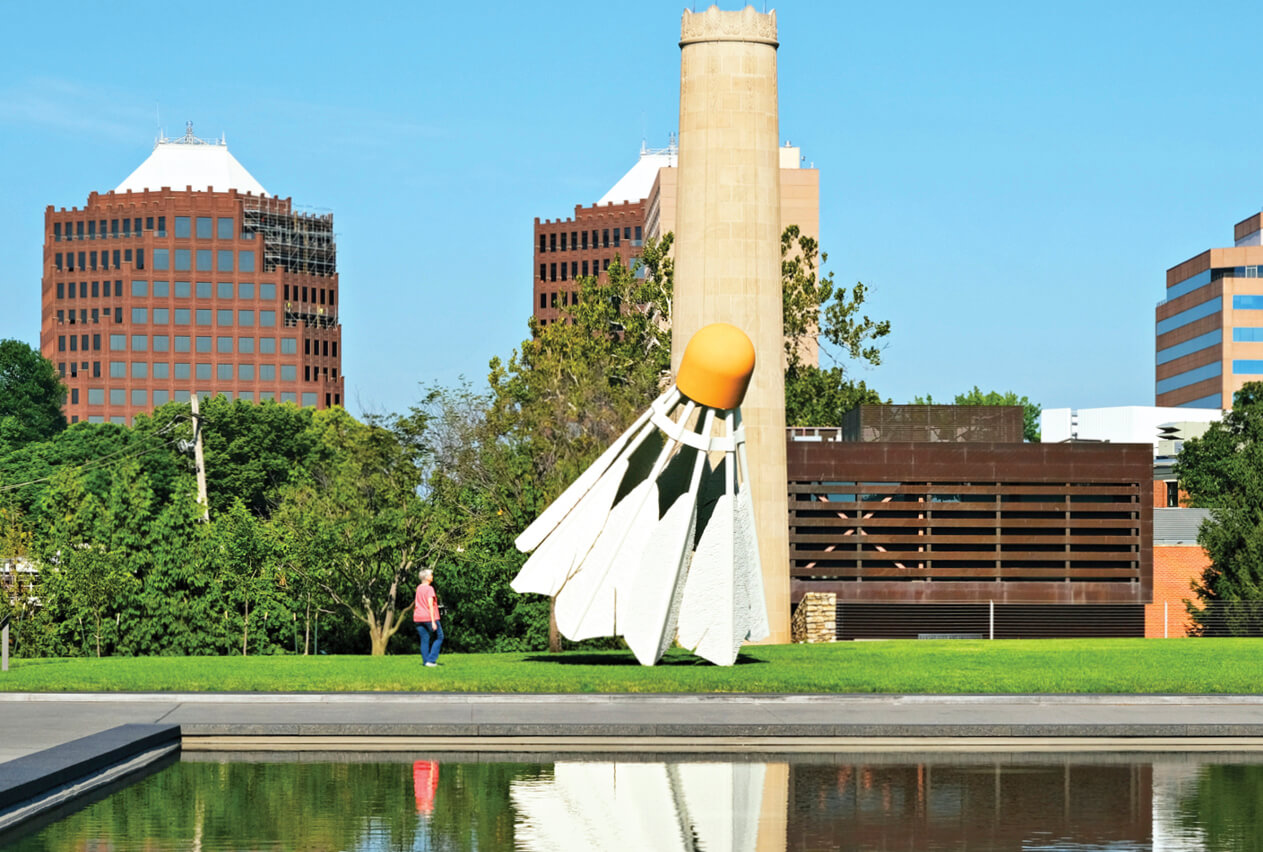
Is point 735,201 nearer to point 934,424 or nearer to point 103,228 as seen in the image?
point 934,424

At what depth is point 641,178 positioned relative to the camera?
19200cm

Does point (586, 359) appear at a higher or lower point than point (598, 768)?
higher

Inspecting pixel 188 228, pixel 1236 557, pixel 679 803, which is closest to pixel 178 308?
pixel 188 228

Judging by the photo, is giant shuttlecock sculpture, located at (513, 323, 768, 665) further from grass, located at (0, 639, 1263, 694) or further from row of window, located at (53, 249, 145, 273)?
row of window, located at (53, 249, 145, 273)

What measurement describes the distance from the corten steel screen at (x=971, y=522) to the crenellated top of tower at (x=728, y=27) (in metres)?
12.9

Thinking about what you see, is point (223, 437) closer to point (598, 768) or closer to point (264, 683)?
point (264, 683)

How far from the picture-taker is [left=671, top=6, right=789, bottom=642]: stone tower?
37438mm

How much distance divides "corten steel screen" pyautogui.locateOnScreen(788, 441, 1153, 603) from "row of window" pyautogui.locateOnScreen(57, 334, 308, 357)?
132 meters

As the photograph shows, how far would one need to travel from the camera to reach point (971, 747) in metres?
16.9

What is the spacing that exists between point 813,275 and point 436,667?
124 feet

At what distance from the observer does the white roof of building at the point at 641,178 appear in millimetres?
191750

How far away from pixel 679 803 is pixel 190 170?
582 ft

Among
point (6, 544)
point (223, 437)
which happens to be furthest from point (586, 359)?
point (223, 437)

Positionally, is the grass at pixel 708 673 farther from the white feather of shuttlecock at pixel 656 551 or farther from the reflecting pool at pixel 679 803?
the reflecting pool at pixel 679 803
